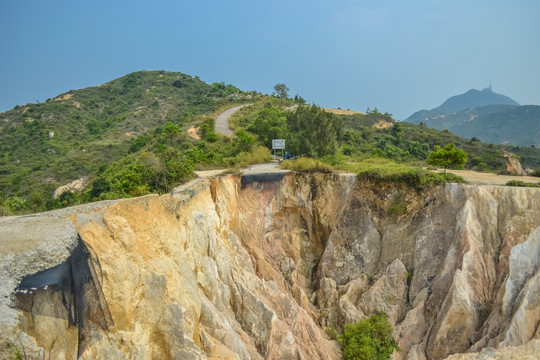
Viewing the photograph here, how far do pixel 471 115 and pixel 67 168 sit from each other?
153 meters

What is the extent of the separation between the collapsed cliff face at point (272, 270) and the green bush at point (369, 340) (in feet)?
1.61

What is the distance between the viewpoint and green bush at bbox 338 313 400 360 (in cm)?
1298

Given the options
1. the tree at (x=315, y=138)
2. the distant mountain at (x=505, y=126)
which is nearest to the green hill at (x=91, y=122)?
the tree at (x=315, y=138)

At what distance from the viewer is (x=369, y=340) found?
13203 millimetres

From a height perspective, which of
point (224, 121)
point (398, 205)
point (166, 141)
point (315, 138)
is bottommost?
point (398, 205)

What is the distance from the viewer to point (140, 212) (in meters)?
9.90

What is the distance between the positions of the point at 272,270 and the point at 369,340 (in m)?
5.29

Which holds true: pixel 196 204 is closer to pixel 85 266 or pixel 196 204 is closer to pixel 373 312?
pixel 85 266

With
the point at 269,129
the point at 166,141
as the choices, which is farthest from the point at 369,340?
the point at 166,141

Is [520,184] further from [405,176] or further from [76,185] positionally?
[76,185]

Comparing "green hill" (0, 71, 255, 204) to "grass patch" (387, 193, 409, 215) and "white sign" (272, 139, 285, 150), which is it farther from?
"grass patch" (387, 193, 409, 215)

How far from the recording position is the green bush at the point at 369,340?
13.0 m

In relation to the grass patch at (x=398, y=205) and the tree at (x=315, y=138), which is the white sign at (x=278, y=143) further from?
the grass patch at (x=398, y=205)

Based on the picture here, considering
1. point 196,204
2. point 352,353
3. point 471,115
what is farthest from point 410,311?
point 471,115
